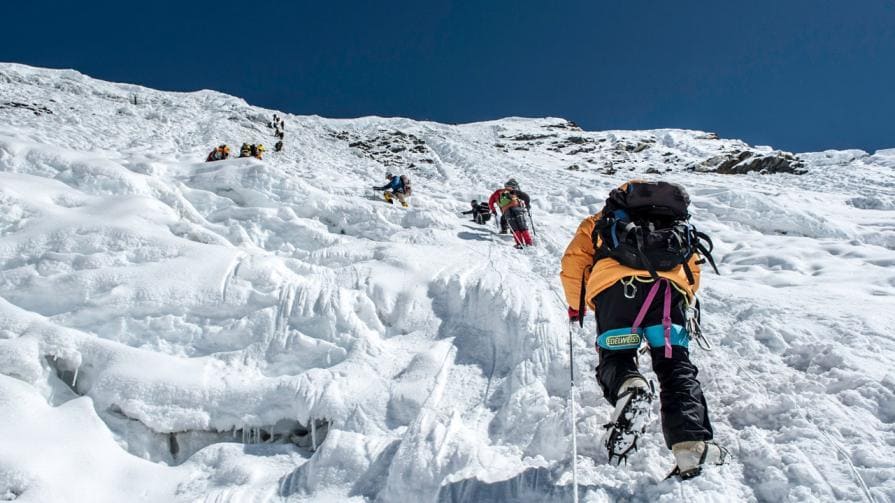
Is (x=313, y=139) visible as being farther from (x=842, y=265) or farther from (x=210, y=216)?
(x=842, y=265)

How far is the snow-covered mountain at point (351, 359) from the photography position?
2.79 meters

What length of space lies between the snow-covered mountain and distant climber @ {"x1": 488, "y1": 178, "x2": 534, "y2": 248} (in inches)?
25.3

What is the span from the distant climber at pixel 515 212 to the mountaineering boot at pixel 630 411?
17.7 feet

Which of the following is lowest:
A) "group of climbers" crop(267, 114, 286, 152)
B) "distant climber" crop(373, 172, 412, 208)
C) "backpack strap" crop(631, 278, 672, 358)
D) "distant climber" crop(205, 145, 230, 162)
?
"backpack strap" crop(631, 278, 672, 358)

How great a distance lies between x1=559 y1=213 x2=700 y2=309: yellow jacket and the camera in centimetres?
273

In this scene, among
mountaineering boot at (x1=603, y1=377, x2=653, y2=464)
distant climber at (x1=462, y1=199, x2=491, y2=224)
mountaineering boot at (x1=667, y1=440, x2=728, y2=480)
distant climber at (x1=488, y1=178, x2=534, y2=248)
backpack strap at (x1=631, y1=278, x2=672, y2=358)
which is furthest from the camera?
distant climber at (x1=462, y1=199, x2=491, y2=224)

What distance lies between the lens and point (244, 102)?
35094 millimetres

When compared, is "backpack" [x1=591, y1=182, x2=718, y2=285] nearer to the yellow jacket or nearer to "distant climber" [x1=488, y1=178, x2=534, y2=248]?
the yellow jacket

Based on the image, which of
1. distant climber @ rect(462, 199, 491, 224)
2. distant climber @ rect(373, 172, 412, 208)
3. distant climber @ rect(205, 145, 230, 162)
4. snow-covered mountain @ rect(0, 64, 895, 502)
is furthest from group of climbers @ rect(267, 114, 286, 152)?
snow-covered mountain @ rect(0, 64, 895, 502)

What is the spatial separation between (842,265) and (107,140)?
17.6 meters

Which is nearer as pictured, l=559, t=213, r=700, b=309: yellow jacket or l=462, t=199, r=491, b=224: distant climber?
l=559, t=213, r=700, b=309: yellow jacket

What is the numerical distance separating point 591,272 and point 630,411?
837 millimetres

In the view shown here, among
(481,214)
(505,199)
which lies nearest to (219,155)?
(481,214)

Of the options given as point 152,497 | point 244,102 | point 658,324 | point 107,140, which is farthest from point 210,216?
point 244,102
